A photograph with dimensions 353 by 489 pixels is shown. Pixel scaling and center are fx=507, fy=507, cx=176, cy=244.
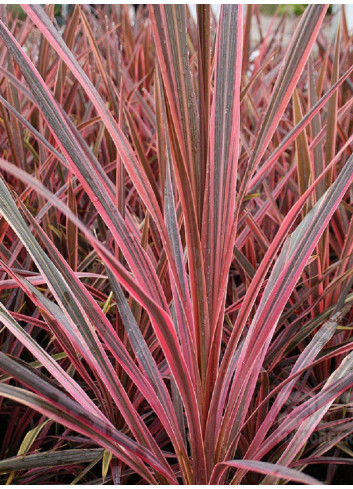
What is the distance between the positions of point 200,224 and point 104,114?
120 millimetres

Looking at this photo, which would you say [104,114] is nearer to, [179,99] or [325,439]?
[179,99]

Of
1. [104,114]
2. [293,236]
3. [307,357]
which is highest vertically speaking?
[104,114]

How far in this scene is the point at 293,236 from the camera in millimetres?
519

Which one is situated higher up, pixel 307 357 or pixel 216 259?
pixel 216 259

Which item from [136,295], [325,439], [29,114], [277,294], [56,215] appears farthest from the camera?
[29,114]

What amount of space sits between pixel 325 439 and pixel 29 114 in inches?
28.8

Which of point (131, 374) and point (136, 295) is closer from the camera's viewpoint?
point (136, 295)

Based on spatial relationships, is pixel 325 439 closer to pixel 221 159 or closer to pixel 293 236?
pixel 293 236

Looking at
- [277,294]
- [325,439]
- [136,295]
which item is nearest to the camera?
[136,295]

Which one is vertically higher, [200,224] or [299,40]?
[299,40]

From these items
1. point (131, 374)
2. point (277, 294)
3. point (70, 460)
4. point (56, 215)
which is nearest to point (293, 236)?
point (277, 294)

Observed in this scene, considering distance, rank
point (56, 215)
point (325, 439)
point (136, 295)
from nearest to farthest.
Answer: point (136, 295), point (325, 439), point (56, 215)

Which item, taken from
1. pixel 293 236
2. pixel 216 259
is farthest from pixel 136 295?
pixel 293 236

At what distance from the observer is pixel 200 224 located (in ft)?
1.40
